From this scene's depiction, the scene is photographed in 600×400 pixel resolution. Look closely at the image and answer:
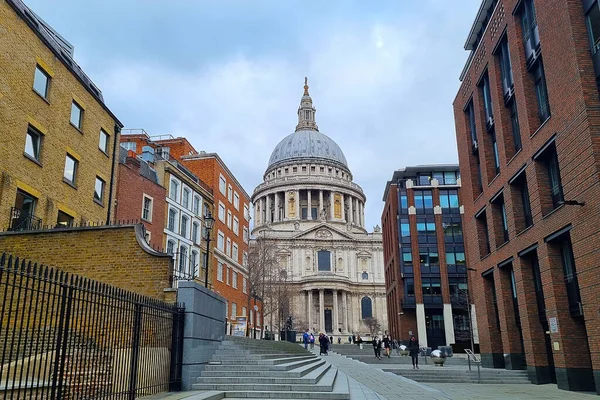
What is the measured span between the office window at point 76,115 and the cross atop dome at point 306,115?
118 metres

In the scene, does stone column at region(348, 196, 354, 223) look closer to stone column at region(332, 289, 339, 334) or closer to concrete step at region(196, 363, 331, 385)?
A: stone column at region(332, 289, 339, 334)

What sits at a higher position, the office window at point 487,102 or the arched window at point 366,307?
the office window at point 487,102

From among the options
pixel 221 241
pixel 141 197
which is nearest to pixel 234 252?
pixel 221 241

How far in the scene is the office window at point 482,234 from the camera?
3091 centimetres

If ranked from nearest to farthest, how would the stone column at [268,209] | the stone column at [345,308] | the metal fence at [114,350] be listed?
the metal fence at [114,350] → the stone column at [345,308] → the stone column at [268,209]

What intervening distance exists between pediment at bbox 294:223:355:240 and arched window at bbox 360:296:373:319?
12500 mm

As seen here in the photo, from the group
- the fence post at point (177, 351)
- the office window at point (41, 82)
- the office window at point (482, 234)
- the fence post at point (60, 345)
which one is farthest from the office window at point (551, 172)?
the office window at point (41, 82)

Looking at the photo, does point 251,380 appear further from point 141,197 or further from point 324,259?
point 324,259

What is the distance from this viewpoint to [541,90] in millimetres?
22875

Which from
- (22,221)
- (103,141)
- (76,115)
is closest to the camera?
(22,221)

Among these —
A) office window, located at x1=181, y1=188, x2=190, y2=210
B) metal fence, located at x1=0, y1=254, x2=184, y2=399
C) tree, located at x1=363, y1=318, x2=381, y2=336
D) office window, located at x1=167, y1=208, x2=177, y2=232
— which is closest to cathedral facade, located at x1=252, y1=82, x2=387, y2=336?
tree, located at x1=363, y1=318, x2=381, y2=336

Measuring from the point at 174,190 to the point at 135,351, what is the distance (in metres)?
27.2

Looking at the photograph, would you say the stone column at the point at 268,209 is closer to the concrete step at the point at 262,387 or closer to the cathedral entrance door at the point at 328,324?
the cathedral entrance door at the point at 328,324

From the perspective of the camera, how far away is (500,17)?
26844mm
